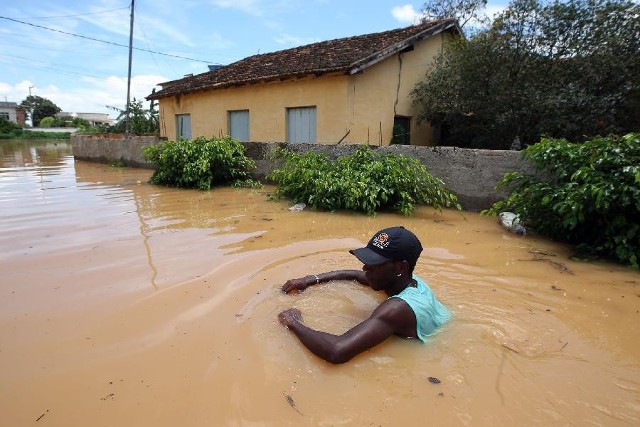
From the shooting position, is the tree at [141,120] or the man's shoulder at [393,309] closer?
the man's shoulder at [393,309]

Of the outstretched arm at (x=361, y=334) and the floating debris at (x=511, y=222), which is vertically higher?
the floating debris at (x=511, y=222)

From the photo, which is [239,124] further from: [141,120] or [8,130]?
[8,130]

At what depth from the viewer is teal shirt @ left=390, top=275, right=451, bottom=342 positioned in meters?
2.41

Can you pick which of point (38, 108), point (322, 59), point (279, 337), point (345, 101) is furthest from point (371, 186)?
point (38, 108)

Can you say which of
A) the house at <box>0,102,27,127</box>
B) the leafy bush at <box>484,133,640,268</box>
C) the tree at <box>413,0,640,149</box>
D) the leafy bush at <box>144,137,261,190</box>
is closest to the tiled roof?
the tree at <box>413,0,640,149</box>

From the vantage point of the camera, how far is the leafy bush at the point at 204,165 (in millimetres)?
8745

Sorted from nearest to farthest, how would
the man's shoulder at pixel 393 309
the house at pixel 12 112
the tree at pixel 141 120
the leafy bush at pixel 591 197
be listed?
the man's shoulder at pixel 393 309
the leafy bush at pixel 591 197
the tree at pixel 141 120
the house at pixel 12 112

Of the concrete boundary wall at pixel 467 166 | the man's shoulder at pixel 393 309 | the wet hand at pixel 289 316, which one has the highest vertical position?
the concrete boundary wall at pixel 467 166

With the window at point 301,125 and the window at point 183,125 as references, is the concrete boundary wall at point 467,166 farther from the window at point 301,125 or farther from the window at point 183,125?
the window at point 183,125

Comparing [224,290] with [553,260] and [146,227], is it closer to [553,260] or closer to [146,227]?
[146,227]

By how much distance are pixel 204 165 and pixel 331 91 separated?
4484 mm

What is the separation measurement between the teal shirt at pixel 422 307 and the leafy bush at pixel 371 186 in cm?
348

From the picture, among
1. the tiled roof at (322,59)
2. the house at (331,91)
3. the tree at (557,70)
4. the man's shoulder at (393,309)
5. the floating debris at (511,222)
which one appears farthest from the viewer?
the house at (331,91)

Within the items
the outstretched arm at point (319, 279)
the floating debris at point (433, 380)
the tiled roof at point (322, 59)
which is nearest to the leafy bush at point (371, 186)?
the outstretched arm at point (319, 279)
